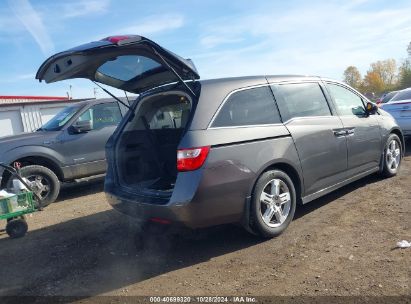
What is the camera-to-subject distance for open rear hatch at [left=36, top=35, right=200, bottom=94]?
361cm

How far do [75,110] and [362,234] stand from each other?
5762 mm

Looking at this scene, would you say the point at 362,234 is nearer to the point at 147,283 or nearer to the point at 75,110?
the point at 147,283

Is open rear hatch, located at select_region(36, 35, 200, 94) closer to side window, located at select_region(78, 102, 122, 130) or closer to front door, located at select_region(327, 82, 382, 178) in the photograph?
front door, located at select_region(327, 82, 382, 178)

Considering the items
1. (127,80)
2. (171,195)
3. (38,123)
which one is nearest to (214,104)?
(171,195)

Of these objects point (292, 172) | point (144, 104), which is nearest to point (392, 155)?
point (292, 172)

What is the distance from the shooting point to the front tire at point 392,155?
6178mm

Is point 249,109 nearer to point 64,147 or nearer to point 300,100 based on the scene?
point 300,100

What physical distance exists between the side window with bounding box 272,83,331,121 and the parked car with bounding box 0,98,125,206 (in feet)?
13.8

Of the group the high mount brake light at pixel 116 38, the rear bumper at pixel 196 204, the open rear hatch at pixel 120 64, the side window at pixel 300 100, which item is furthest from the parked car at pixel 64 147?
the side window at pixel 300 100

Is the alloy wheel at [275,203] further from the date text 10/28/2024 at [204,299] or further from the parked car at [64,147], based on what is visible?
the parked car at [64,147]

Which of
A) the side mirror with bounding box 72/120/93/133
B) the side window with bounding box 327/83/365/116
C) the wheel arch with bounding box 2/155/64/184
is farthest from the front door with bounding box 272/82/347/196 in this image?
the wheel arch with bounding box 2/155/64/184

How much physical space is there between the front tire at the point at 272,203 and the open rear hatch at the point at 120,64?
1.35 m

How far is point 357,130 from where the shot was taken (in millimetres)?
5477

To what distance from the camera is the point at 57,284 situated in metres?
3.73
